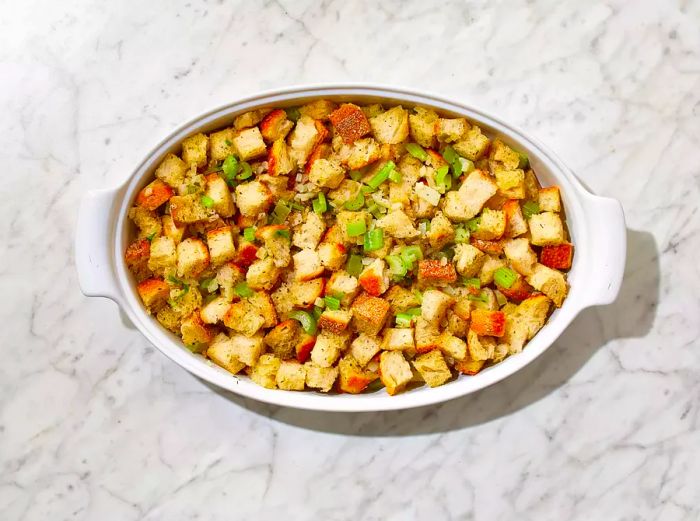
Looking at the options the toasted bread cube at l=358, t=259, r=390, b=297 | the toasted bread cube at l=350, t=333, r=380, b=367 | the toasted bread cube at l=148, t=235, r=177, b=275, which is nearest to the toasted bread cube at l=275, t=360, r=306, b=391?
the toasted bread cube at l=350, t=333, r=380, b=367

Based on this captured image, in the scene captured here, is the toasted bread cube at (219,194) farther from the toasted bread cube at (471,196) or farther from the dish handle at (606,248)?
the dish handle at (606,248)

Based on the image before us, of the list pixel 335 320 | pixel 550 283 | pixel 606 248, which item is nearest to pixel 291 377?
pixel 335 320

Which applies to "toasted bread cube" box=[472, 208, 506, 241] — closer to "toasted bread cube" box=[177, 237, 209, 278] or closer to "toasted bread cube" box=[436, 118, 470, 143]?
"toasted bread cube" box=[436, 118, 470, 143]

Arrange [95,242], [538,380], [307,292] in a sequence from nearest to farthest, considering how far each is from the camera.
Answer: [95,242] < [307,292] < [538,380]

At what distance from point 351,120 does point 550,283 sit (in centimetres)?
56

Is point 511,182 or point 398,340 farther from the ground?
point 511,182

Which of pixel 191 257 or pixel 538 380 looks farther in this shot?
pixel 538 380

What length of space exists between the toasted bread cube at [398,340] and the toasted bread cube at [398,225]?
0.21 meters

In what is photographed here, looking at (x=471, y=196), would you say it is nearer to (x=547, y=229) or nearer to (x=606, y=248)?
(x=547, y=229)

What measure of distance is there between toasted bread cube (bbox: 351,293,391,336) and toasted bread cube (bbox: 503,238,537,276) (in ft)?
0.97

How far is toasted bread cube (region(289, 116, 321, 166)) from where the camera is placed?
58.3 inches

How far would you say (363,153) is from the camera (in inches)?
58.5

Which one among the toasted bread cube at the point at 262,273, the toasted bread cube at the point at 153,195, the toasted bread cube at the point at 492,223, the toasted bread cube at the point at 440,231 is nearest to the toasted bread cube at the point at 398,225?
the toasted bread cube at the point at 440,231

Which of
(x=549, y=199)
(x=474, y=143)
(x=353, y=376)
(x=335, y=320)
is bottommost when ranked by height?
(x=353, y=376)
